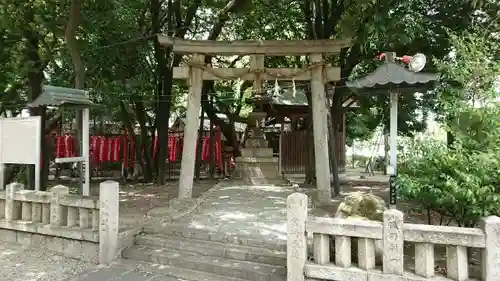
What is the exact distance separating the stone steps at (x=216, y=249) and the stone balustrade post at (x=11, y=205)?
2660 mm

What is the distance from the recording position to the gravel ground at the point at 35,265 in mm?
6234

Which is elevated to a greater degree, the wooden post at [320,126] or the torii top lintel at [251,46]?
the torii top lintel at [251,46]

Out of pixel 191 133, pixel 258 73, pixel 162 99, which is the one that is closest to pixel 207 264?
pixel 191 133

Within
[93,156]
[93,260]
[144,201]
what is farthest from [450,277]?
[93,156]

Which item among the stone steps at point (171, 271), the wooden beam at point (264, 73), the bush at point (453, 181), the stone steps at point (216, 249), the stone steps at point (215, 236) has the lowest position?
the stone steps at point (171, 271)

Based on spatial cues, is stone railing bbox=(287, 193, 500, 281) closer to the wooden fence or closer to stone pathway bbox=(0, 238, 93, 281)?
stone pathway bbox=(0, 238, 93, 281)

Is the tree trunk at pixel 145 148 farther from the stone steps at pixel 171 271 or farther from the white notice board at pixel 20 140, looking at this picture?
the stone steps at pixel 171 271

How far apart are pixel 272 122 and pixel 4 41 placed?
42.0 ft

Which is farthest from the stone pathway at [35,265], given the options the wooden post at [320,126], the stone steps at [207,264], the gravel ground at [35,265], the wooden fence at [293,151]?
the wooden fence at [293,151]

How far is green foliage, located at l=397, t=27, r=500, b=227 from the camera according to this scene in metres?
5.17

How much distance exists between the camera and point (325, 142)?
9.83m

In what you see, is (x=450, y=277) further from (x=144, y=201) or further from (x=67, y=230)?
(x=144, y=201)

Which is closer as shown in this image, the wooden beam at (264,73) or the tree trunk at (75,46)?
the tree trunk at (75,46)

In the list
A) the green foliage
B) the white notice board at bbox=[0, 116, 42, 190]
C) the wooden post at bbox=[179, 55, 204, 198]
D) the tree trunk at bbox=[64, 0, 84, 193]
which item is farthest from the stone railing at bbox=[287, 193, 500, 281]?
the tree trunk at bbox=[64, 0, 84, 193]
